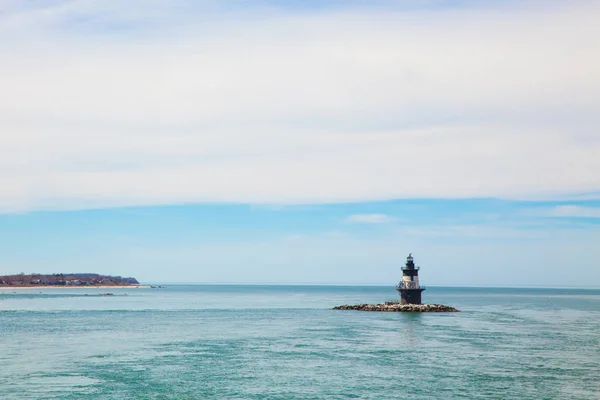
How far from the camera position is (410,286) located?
10856 cm

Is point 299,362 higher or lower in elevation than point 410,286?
lower

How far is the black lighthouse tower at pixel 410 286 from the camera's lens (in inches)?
4193

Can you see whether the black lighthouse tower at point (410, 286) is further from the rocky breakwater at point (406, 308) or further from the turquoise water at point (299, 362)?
the turquoise water at point (299, 362)

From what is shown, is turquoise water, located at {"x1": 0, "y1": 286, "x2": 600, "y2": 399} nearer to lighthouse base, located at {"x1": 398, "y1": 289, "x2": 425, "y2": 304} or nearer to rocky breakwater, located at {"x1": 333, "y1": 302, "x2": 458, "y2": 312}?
rocky breakwater, located at {"x1": 333, "y1": 302, "x2": 458, "y2": 312}

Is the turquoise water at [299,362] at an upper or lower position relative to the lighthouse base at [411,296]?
lower

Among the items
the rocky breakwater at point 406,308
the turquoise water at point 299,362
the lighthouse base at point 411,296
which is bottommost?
the turquoise water at point 299,362

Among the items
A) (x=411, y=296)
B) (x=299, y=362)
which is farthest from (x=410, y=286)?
(x=299, y=362)

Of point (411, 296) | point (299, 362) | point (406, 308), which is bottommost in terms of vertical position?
point (299, 362)

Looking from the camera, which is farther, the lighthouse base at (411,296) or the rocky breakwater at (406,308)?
the lighthouse base at (411,296)

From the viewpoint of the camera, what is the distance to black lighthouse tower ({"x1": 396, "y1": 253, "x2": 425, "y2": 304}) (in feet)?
349

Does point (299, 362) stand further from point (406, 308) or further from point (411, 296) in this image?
point (411, 296)

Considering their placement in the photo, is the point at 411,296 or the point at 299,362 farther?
the point at 411,296

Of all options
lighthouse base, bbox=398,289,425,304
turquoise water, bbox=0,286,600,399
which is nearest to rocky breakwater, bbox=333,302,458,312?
lighthouse base, bbox=398,289,425,304

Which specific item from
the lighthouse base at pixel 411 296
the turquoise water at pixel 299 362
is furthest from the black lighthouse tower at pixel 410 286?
the turquoise water at pixel 299 362
